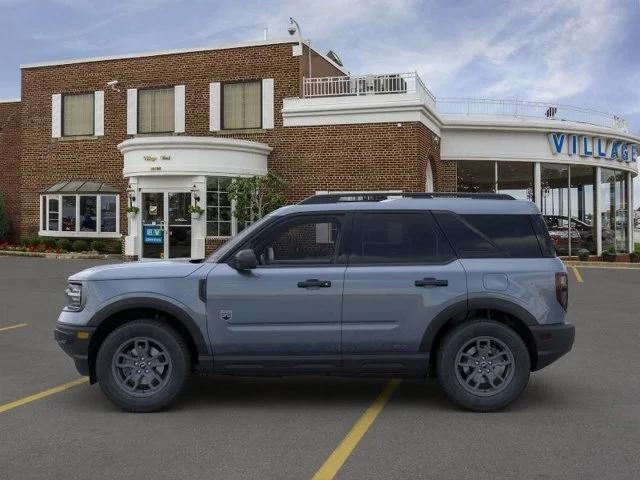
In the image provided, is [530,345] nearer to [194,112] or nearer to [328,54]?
[194,112]

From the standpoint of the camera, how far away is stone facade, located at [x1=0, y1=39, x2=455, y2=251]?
2219 centimetres

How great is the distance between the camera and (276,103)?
2369 cm

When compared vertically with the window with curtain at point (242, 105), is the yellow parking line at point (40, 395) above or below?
below

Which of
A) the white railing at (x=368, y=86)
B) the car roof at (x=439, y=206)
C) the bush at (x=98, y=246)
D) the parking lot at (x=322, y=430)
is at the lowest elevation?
the parking lot at (x=322, y=430)

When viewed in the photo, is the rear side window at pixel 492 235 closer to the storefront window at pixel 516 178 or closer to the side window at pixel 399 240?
the side window at pixel 399 240

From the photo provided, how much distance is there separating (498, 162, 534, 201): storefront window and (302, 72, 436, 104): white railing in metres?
4.09

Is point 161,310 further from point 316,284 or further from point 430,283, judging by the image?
point 430,283

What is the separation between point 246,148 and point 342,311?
56.3ft

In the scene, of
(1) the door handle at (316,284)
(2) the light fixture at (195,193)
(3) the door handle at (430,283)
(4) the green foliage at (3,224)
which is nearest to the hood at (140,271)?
(1) the door handle at (316,284)

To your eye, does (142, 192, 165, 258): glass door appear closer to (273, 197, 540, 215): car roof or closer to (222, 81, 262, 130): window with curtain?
(222, 81, 262, 130): window with curtain

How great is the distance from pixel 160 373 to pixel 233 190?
51.4 ft

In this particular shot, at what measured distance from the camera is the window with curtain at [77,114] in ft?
87.1

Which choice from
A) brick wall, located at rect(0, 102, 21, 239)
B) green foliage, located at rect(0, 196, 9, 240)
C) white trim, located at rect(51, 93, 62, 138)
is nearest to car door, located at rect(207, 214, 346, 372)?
white trim, located at rect(51, 93, 62, 138)

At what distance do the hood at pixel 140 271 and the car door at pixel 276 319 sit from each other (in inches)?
11.2
